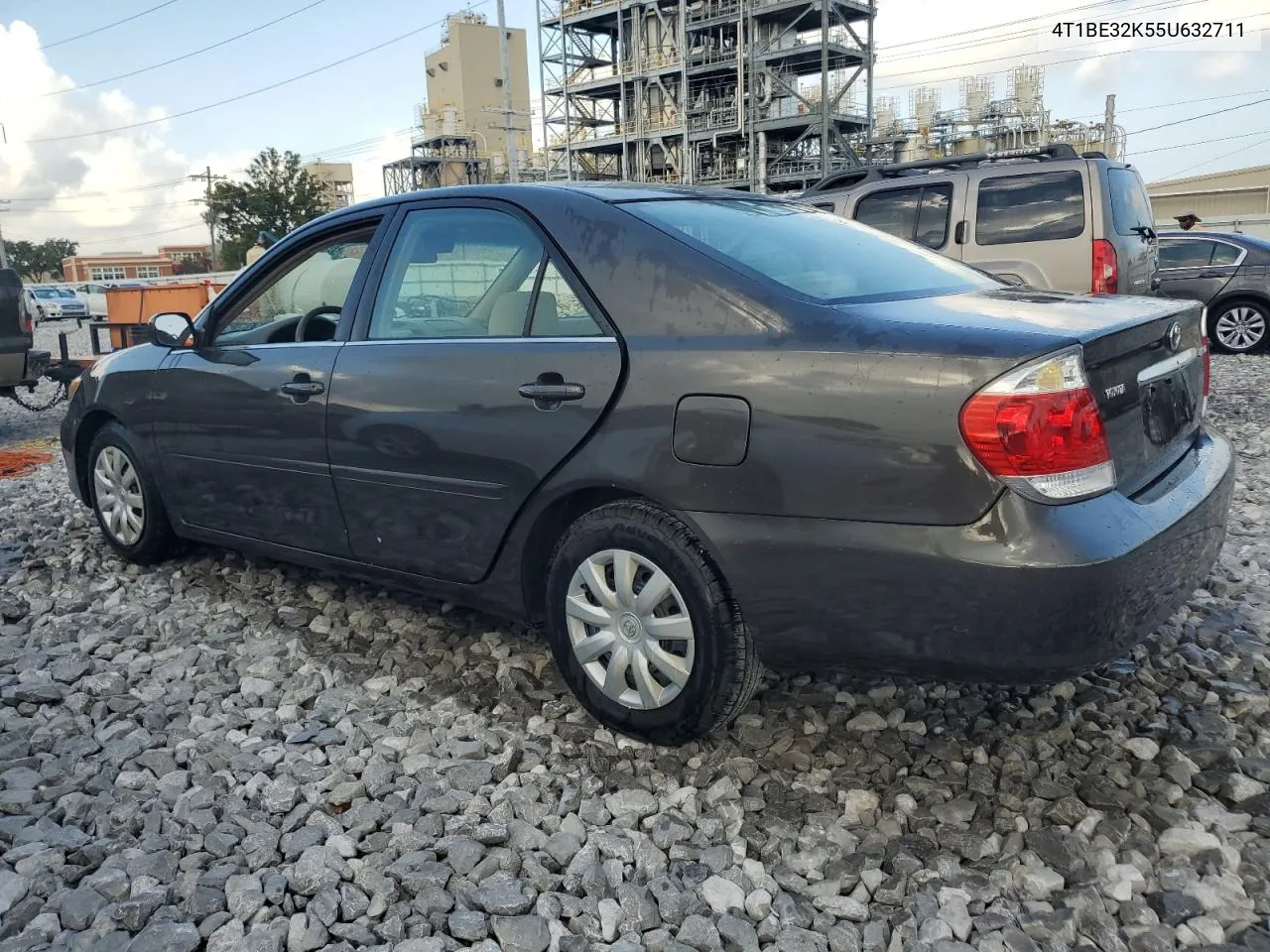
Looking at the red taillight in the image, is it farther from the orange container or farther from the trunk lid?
the orange container

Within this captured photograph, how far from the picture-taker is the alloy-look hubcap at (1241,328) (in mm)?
12000

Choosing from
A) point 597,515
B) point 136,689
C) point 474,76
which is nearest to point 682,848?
point 597,515

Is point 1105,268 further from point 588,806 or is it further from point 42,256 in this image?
point 42,256

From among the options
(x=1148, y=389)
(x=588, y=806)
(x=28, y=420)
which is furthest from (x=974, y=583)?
(x=28, y=420)

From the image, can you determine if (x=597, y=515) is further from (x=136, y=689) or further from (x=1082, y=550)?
(x=136, y=689)

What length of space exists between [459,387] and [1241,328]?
12070mm

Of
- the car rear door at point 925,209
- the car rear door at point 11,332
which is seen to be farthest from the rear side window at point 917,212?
the car rear door at point 11,332

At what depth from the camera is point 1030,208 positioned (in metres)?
7.90

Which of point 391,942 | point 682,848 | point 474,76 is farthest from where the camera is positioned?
point 474,76

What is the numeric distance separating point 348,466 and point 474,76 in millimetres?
81633

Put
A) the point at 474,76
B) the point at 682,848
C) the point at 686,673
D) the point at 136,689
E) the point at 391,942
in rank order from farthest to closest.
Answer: the point at 474,76
the point at 136,689
the point at 686,673
the point at 682,848
the point at 391,942

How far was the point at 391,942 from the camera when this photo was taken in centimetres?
215

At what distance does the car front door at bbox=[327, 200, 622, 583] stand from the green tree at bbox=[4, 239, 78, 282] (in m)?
109

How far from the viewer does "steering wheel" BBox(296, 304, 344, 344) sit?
12.5 feet
